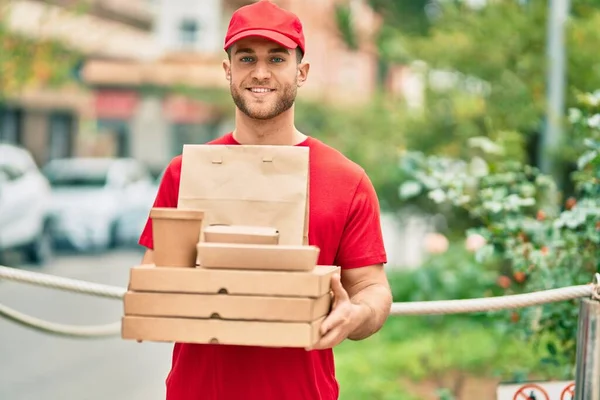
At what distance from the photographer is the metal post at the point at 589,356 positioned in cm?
356

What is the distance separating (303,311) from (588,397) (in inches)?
54.9

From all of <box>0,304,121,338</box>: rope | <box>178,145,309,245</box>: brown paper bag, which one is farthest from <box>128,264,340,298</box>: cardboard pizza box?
<box>0,304,121,338</box>: rope

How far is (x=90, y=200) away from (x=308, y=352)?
62.3ft

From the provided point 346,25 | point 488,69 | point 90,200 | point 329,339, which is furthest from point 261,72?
point 90,200

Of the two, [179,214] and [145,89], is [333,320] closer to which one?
[179,214]

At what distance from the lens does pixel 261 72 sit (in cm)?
297

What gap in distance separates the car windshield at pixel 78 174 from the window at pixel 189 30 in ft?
91.5

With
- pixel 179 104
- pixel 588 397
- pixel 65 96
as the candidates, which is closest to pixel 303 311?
pixel 588 397

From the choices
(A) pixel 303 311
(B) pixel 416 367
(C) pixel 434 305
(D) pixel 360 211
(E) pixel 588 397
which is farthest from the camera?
(B) pixel 416 367

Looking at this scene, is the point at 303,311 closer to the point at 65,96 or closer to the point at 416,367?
the point at 416,367

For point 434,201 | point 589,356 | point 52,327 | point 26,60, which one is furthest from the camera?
point 26,60

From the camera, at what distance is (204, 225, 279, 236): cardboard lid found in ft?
8.95

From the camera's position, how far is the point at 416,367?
8.87 metres

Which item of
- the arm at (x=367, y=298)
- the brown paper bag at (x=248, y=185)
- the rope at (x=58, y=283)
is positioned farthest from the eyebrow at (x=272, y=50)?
the rope at (x=58, y=283)
